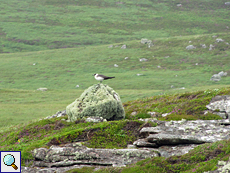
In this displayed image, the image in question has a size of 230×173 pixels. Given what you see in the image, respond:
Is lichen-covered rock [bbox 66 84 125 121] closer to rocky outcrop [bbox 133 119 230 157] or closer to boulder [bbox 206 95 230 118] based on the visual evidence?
rocky outcrop [bbox 133 119 230 157]

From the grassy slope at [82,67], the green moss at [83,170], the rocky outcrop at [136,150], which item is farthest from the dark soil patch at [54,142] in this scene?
the green moss at [83,170]

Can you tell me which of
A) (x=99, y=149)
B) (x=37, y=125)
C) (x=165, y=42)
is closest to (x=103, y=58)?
(x=165, y=42)

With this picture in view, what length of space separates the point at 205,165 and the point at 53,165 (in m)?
7.74

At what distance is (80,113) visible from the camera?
76.9 ft

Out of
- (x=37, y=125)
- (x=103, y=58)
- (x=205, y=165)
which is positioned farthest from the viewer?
(x=103, y=58)

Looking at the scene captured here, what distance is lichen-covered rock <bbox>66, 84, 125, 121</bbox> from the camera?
22.9 metres

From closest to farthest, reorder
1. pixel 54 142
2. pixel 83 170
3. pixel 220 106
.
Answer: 1. pixel 83 170
2. pixel 54 142
3. pixel 220 106

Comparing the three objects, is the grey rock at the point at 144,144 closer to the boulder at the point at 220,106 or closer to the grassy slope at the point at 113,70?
the boulder at the point at 220,106

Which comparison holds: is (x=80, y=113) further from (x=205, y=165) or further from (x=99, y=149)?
(x=205, y=165)

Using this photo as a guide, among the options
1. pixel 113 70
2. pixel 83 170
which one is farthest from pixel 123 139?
pixel 113 70

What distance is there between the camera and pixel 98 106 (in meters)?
22.9

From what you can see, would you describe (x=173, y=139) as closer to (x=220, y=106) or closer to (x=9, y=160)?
(x=220, y=106)

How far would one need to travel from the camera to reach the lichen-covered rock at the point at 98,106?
22.9m

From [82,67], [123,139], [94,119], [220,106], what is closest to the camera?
[123,139]
